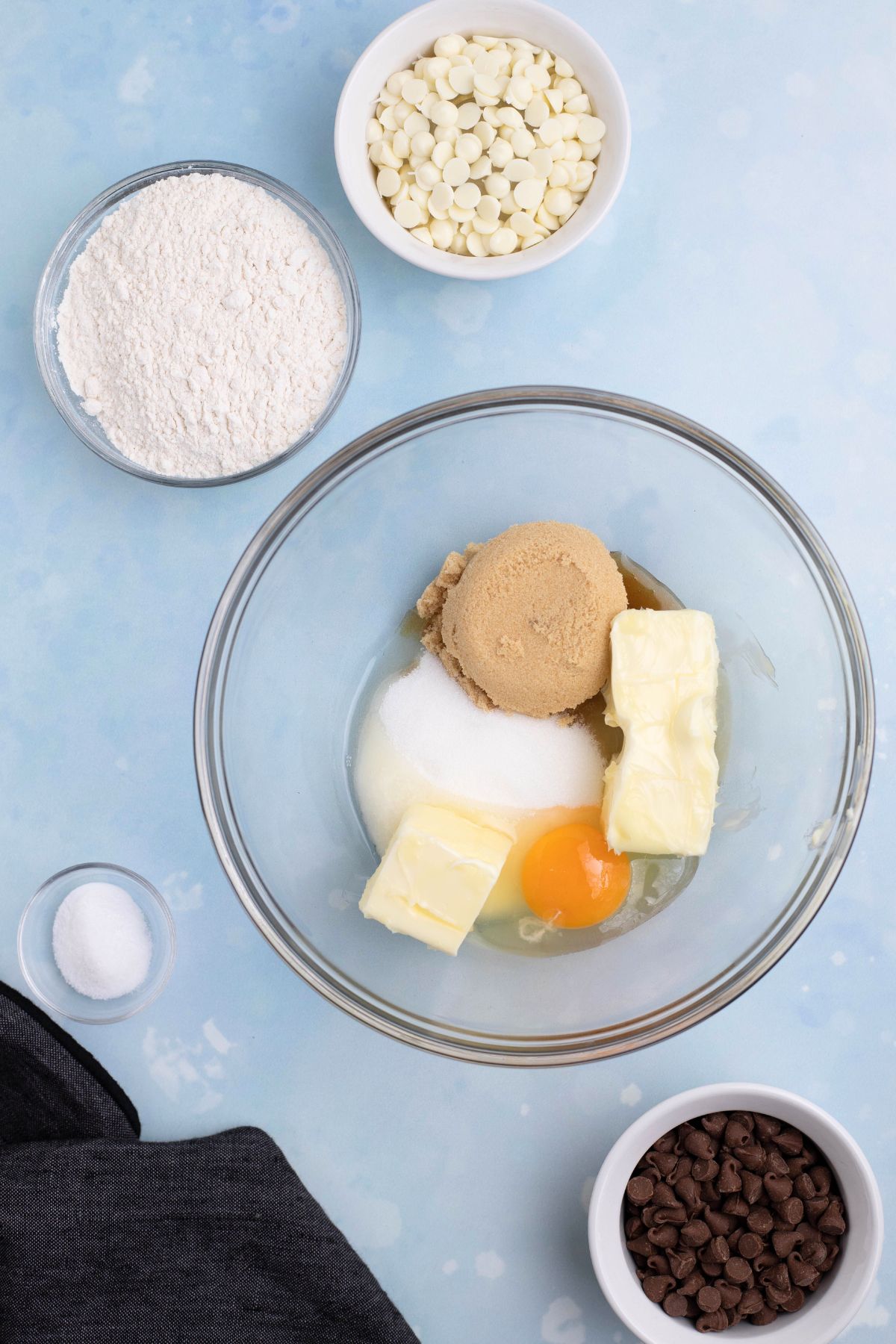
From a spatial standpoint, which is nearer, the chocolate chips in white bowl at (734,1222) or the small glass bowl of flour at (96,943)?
the chocolate chips in white bowl at (734,1222)

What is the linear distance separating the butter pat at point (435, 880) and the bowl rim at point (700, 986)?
5.4 inches

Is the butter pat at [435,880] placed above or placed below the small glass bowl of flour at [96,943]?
above

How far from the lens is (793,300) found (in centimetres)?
149

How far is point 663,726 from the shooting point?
50.5 inches

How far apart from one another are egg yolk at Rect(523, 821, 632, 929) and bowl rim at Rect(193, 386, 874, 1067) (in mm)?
171

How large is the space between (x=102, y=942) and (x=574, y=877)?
743 millimetres

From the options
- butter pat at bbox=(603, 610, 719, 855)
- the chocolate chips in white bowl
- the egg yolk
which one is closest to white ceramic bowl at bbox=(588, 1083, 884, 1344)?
the chocolate chips in white bowl

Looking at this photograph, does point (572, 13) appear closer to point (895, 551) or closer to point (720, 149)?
point (720, 149)

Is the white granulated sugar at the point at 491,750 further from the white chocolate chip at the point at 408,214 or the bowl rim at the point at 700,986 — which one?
the white chocolate chip at the point at 408,214

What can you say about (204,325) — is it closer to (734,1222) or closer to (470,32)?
(470,32)

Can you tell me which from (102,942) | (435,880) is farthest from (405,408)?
(102,942)

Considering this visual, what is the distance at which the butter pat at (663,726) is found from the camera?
1.27 metres

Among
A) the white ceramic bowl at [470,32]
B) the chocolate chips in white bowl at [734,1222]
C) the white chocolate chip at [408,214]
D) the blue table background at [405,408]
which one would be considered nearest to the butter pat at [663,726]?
the blue table background at [405,408]

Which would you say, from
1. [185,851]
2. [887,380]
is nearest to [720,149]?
[887,380]
